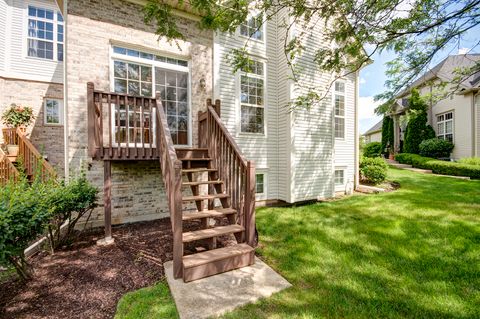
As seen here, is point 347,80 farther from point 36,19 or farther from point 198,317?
point 36,19

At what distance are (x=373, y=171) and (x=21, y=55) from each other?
1490 centimetres

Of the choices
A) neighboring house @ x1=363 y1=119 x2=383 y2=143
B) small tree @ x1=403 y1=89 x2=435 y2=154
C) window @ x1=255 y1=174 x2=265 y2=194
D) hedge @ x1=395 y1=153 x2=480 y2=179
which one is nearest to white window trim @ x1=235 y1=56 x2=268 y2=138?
window @ x1=255 y1=174 x2=265 y2=194

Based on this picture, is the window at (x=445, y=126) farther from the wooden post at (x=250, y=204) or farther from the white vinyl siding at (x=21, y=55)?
the white vinyl siding at (x=21, y=55)

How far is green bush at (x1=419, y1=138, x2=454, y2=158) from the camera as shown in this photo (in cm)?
1358

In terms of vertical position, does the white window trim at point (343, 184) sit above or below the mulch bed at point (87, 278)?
above

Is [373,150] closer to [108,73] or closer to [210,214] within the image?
[210,214]

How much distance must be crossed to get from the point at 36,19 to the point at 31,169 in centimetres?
758


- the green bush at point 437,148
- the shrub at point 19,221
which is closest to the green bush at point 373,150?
the green bush at point 437,148

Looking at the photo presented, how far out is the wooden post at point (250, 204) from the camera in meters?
3.40

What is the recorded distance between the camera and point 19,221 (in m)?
2.64

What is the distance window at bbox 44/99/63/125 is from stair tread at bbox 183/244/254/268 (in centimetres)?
948

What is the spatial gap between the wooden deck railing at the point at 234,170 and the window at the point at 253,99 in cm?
188

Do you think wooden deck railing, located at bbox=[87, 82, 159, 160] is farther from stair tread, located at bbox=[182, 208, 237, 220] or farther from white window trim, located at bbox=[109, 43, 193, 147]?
stair tread, located at bbox=[182, 208, 237, 220]

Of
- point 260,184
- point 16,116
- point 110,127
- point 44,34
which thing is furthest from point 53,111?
point 260,184
